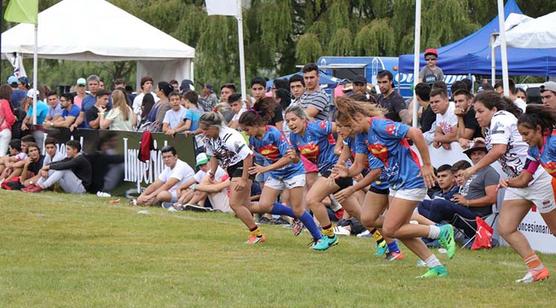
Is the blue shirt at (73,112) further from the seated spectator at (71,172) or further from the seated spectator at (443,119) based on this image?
the seated spectator at (443,119)

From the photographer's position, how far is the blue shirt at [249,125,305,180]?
13477 mm

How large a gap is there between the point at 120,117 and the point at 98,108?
0.87 m

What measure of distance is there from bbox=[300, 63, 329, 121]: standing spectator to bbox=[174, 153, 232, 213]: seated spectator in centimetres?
331

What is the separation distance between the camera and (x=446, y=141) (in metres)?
14.6

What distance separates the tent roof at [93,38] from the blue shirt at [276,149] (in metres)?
→ 15.0

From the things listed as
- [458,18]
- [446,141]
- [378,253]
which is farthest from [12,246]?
[458,18]

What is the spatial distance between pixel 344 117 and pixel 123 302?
314 cm

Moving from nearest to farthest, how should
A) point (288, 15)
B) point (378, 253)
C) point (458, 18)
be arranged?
1. point (378, 253)
2. point (458, 18)
3. point (288, 15)

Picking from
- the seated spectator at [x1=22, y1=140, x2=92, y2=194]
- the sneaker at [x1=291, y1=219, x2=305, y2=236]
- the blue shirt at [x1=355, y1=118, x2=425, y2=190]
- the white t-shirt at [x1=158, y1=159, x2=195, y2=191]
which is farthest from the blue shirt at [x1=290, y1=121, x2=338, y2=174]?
the seated spectator at [x1=22, y1=140, x2=92, y2=194]

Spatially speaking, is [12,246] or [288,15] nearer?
[12,246]

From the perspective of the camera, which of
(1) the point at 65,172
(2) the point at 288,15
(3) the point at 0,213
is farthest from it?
(2) the point at 288,15

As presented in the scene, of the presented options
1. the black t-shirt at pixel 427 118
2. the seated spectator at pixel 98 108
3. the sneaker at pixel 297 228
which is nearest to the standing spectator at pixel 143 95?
the seated spectator at pixel 98 108

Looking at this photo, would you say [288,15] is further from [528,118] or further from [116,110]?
[528,118]

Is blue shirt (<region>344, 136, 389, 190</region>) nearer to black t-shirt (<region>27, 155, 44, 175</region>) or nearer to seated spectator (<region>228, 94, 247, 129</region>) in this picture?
seated spectator (<region>228, 94, 247, 129</region>)
